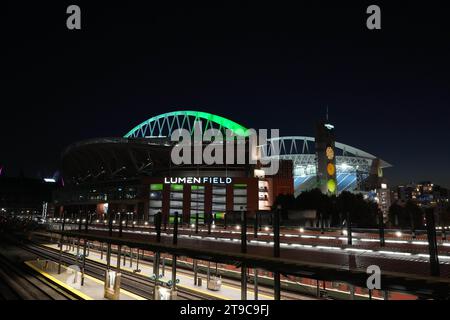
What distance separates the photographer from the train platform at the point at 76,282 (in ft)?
77.5

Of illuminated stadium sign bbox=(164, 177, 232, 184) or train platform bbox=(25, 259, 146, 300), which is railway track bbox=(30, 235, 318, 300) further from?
illuminated stadium sign bbox=(164, 177, 232, 184)

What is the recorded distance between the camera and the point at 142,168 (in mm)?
100875

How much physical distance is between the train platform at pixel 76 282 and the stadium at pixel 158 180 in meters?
40.0

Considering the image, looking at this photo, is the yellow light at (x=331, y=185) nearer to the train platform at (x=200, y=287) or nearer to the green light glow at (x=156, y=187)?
the green light glow at (x=156, y=187)

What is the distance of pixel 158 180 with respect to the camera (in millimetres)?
87375

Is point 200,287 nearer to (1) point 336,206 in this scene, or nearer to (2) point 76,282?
(2) point 76,282

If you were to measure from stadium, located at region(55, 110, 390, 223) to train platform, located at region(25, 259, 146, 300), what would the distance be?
40.0m

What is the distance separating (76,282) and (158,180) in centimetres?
6009

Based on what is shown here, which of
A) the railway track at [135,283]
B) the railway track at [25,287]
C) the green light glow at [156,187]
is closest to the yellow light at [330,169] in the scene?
the green light glow at [156,187]

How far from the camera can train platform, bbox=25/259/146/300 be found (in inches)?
930

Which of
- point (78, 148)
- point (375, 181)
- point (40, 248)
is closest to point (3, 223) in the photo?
point (78, 148)

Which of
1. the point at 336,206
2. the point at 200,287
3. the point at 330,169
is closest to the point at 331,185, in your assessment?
the point at 330,169

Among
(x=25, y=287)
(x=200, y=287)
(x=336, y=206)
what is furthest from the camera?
(x=336, y=206)

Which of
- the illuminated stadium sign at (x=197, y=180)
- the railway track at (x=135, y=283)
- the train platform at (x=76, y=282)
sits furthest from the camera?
the illuminated stadium sign at (x=197, y=180)
